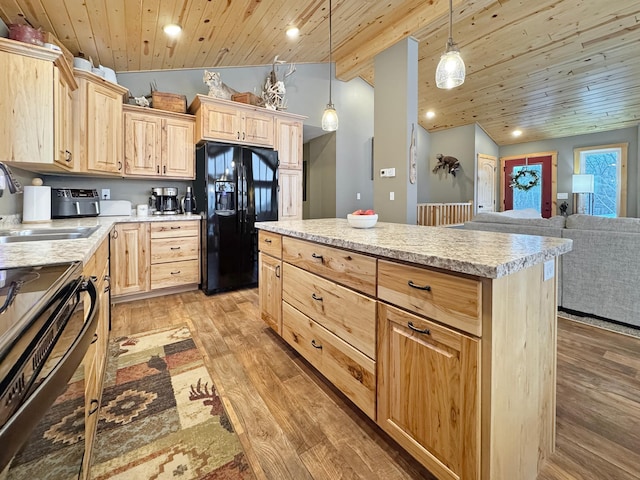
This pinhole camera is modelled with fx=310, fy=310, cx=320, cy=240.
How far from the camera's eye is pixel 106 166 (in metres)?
3.16

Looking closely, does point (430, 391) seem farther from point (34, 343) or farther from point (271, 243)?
point (271, 243)

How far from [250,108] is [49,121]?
2223 millimetres

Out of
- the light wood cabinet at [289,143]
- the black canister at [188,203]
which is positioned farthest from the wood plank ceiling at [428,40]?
the black canister at [188,203]

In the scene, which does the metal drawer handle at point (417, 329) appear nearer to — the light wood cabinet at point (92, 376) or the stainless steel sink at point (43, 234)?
the light wood cabinet at point (92, 376)

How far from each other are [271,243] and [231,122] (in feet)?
7.12

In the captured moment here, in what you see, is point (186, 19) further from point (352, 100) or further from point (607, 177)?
point (607, 177)

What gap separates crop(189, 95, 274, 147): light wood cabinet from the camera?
3600mm

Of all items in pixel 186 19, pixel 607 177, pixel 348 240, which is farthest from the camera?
pixel 607 177

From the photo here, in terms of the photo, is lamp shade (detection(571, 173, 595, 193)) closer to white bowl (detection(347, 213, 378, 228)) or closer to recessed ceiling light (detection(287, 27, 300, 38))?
recessed ceiling light (detection(287, 27, 300, 38))

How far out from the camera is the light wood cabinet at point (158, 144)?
135 inches

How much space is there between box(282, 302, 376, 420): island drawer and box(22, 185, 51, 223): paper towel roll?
2.21m

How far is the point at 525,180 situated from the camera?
738cm

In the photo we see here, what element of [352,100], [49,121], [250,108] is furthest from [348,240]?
[352,100]

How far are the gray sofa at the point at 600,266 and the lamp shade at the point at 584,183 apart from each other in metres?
4.58
